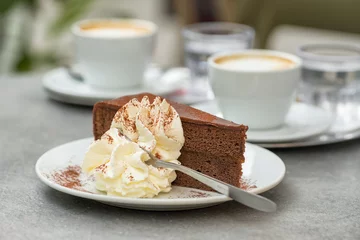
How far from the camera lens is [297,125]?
4.18ft

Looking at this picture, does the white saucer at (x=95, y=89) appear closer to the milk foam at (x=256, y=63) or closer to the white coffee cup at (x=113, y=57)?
the white coffee cup at (x=113, y=57)

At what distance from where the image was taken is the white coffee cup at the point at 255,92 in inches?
48.6

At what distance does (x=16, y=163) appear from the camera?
3.61ft

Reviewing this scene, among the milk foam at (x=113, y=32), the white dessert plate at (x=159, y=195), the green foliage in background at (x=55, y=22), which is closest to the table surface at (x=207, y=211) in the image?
the white dessert plate at (x=159, y=195)

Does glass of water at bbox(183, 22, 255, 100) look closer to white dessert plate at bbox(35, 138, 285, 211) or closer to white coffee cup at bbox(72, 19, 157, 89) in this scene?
white coffee cup at bbox(72, 19, 157, 89)

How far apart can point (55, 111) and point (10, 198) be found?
0.49 metres

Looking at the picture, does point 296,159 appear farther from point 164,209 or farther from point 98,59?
point 98,59

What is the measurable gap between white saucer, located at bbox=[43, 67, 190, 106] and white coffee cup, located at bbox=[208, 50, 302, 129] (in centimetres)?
26

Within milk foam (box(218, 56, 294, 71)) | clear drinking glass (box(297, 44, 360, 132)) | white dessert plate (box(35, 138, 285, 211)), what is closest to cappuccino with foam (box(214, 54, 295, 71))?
milk foam (box(218, 56, 294, 71))

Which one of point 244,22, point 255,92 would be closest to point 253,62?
point 255,92

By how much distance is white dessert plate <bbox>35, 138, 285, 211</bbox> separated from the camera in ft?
2.81

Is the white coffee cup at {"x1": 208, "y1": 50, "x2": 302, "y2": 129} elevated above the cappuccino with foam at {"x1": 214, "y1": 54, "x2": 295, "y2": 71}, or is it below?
below

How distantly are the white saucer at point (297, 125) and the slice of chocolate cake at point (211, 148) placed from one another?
0.22 meters

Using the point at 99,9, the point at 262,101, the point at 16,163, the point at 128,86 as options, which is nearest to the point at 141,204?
the point at 16,163
